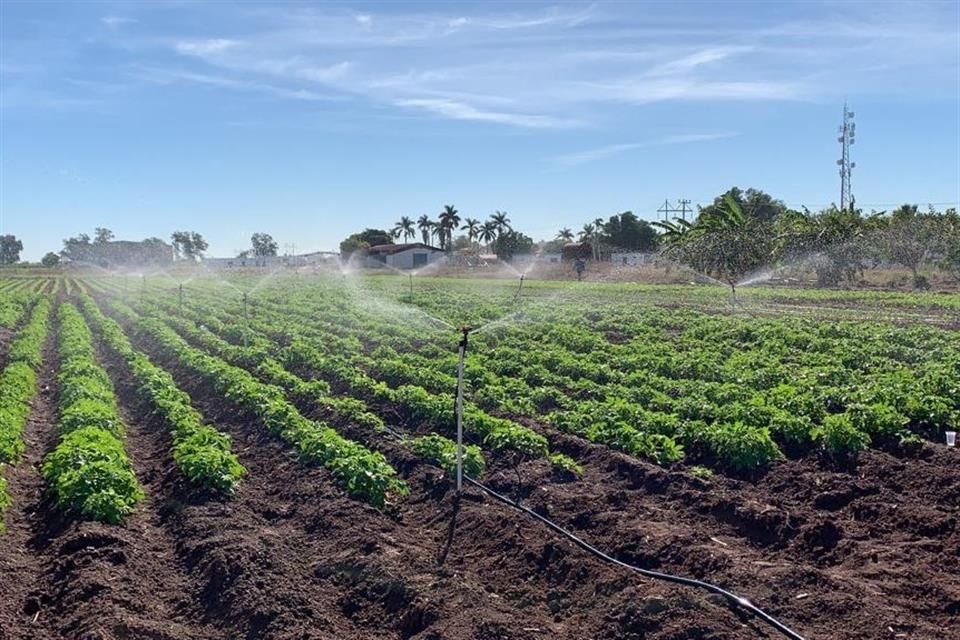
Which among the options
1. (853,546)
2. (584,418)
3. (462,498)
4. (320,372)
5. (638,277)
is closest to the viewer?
(853,546)

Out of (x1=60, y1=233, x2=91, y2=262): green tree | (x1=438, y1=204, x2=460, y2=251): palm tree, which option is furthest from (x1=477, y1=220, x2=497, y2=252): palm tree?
(x1=60, y1=233, x2=91, y2=262): green tree

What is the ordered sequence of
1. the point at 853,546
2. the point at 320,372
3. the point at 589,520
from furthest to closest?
the point at 320,372 < the point at 589,520 < the point at 853,546

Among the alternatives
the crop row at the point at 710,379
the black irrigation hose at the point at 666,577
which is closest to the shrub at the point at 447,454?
the black irrigation hose at the point at 666,577

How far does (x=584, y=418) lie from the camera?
11.5 m

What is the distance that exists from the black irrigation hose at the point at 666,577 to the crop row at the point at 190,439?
305 centimetres

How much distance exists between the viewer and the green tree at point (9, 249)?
469ft

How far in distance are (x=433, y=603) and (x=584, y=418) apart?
18.0 ft

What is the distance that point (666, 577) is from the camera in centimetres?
661

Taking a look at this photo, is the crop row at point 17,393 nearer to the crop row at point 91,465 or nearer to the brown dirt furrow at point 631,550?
the crop row at point 91,465

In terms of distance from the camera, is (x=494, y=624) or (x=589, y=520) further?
(x=589, y=520)

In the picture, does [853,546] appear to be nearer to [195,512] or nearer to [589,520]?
[589,520]

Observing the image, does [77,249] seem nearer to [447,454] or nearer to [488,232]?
[488,232]

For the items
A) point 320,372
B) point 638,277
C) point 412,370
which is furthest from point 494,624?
point 638,277

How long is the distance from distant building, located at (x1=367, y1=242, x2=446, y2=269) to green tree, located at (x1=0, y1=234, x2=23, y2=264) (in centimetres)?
8458
